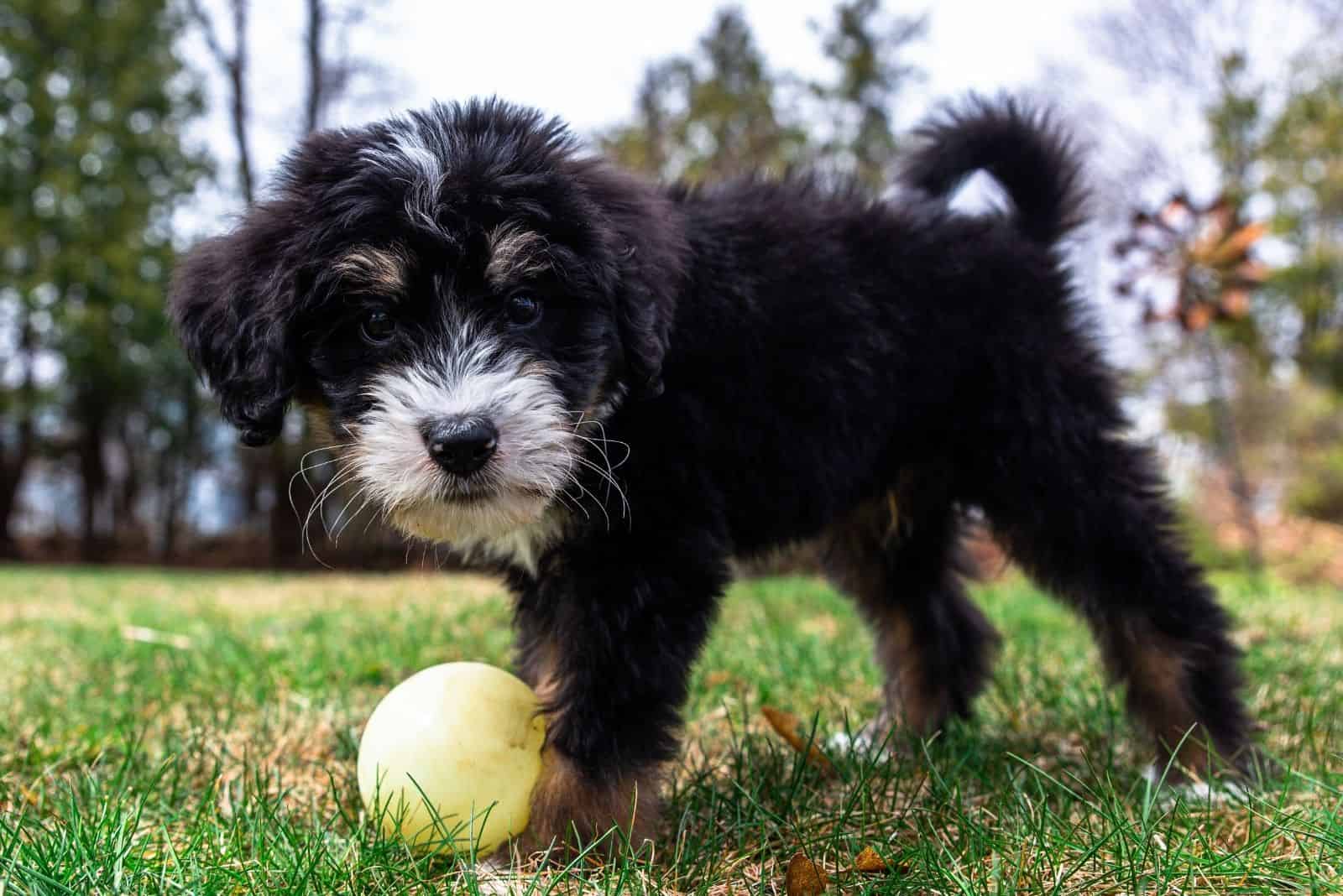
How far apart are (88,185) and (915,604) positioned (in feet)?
69.1

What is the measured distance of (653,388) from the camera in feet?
8.39

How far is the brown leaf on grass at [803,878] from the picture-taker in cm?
218

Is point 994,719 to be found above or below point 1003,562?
below

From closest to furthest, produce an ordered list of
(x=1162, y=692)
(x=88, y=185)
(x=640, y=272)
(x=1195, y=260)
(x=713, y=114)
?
(x=640, y=272)
(x=1162, y=692)
(x=1195, y=260)
(x=713, y=114)
(x=88, y=185)

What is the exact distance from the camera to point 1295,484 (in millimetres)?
16875

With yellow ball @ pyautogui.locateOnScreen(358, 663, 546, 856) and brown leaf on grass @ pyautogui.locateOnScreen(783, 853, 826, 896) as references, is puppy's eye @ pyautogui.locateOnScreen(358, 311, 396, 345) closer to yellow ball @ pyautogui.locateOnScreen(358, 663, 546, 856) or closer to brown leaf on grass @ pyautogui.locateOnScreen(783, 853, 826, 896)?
yellow ball @ pyautogui.locateOnScreen(358, 663, 546, 856)

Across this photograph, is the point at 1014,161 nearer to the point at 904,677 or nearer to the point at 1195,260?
the point at 904,677

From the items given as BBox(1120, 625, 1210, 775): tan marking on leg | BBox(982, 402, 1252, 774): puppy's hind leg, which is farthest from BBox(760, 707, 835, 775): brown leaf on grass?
BBox(1120, 625, 1210, 775): tan marking on leg

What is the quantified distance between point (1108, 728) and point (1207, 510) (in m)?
15.1

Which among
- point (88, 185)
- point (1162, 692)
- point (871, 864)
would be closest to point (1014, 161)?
point (1162, 692)

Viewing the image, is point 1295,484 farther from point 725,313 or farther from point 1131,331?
point 725,313

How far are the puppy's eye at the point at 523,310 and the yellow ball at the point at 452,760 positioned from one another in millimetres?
897

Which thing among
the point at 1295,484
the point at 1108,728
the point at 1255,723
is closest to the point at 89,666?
the point at 1108,728

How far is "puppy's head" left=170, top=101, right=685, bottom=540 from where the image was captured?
2.31 m
